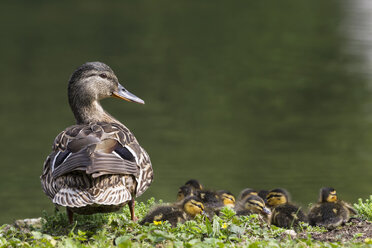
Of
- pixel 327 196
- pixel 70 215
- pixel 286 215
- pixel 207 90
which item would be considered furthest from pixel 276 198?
pixel 207 90

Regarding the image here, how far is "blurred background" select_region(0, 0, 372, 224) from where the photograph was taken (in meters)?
12.0

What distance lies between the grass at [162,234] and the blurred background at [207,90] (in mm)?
3811


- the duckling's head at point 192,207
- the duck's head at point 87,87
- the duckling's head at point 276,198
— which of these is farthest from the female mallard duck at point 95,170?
the duckling's head at point 276,198

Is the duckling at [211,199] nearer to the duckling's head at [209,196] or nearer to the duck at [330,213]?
the duckling's head at [209,196]

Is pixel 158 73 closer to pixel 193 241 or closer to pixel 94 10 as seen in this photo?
pixel 94 10

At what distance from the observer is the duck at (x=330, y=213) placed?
6.08m

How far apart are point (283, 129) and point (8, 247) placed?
10.2 meters

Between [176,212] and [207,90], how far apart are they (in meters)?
12.1

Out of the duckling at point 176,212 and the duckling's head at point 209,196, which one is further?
the duckling's head at point 209,196

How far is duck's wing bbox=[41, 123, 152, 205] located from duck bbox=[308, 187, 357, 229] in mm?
1508

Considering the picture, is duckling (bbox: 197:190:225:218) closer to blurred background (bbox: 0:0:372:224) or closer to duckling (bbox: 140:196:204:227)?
duckling (bbox: 140:196:204:227)

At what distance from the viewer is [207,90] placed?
59.0 feet

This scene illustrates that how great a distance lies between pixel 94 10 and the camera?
2911 centimetres

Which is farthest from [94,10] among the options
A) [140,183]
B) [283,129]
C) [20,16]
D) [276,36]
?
[140,183]
